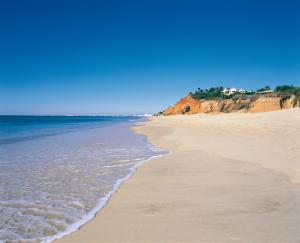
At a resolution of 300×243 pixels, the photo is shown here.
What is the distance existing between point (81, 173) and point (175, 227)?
4.35 meters

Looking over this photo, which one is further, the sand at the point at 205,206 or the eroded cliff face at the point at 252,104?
the eroded cliff face at the point at 252,104

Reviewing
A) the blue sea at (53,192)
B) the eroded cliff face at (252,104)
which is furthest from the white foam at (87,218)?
the eroded cliff face at (252,104)

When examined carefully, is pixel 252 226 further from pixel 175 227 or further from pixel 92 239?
pixel 92 239

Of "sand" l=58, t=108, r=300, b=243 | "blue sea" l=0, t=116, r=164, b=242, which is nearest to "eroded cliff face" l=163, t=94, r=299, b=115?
"sand" l=58, t=108, r=300, b=243

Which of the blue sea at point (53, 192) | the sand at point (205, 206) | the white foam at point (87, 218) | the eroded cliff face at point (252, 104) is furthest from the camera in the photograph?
the eroded cliff face at point (252, 104)

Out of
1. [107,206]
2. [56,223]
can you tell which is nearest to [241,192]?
A: [107,206]

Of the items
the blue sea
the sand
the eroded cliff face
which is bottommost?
the blue sea

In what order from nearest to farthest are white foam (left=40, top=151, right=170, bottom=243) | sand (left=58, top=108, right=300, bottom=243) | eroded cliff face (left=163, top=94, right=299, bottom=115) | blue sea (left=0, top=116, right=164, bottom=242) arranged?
1. sand (left=58, top=108, right=300, bottom=243)
2. white foam (left=40, top=151, right=170, bottom=243)
3. blue sea (left=0, top=116, right=164, bottom=242)
4. eroded cliff face (left=163, top=94, right=299, bottom=115)

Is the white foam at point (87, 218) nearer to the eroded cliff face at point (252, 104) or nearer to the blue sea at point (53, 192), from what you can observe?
the blue sea at point (53, 192)

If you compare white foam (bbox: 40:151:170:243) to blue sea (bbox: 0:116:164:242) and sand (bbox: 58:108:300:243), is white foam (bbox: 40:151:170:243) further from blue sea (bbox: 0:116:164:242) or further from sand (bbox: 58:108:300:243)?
sand (bbox: 58:108:300:243)

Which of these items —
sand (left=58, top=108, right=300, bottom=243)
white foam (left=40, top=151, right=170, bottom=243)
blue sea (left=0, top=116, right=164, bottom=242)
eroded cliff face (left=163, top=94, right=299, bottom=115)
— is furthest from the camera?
eroded cliff face (left=163, top=94, right=299, bottom=115)

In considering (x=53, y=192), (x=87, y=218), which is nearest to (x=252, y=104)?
(x=53, y=192)

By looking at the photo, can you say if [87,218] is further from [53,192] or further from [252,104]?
[252,104]

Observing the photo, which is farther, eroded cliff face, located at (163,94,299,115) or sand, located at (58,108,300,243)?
eroded cliff face, located at (163,94,299,115)
